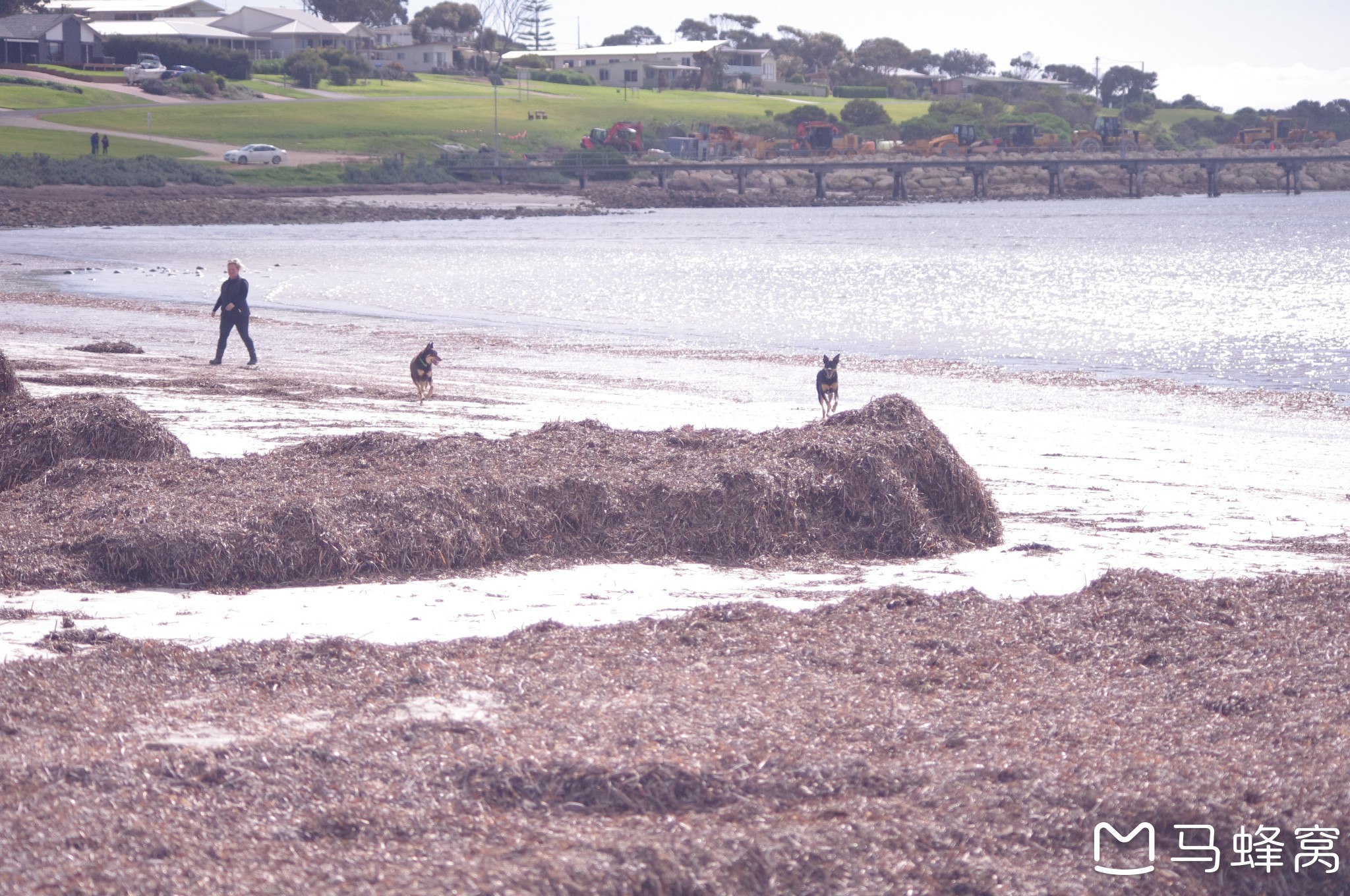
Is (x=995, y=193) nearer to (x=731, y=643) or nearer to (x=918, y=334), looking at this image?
(x=918, y=334)

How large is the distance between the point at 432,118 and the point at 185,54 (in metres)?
23.7

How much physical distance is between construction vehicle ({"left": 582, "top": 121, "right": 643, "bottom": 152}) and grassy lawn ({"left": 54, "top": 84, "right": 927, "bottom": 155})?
189 inches

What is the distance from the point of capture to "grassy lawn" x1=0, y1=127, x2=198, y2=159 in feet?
245

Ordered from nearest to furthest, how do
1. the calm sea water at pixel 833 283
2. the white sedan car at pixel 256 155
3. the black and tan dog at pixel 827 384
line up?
the black and tan dog at pixel 827 384
the calm sea water at pixel 833 283
the white sedan car at pixel 256 155

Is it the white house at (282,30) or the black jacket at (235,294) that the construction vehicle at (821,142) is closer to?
the white house at (282,30)

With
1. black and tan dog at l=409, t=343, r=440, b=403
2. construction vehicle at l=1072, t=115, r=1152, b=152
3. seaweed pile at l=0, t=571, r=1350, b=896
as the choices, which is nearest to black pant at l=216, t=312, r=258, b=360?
black and tan dog at l=409, t=343, r=440, b=403

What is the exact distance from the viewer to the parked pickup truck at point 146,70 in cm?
10444

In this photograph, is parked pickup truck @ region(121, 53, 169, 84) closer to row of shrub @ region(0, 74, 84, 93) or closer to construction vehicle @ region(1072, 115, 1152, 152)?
row of shrub @ region(0, 74, 84, 93)

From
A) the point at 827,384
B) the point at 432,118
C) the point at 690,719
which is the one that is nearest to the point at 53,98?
the point at 432,118

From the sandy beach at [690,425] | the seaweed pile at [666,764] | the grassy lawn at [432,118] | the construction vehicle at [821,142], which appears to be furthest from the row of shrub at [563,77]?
the seaweed pile at [666,764]

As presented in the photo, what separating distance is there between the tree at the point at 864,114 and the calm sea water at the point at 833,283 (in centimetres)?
5977

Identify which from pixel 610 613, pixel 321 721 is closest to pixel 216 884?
pixel 321 721

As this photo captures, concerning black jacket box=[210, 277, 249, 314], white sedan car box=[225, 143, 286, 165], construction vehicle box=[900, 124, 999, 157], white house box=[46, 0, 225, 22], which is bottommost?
black jacket box=[210, 277, 249, 314]

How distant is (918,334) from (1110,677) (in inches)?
949
